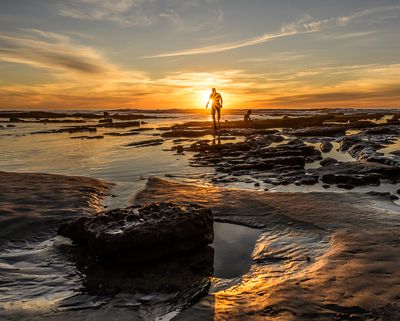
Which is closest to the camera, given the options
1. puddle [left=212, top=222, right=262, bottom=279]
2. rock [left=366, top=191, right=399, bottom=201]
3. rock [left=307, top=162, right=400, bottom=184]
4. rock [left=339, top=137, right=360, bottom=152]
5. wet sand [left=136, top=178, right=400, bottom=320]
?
wet sand [left=136, top=178, right=400, bottom=320]

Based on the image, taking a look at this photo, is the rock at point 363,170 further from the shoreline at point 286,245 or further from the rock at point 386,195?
the shoreline at point 286,245

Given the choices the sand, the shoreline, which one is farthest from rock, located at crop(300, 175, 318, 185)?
the sand

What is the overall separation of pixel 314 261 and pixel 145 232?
2.69m

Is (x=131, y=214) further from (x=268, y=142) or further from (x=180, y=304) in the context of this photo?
(x=268, y=142)

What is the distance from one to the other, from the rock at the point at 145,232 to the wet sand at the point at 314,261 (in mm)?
1132

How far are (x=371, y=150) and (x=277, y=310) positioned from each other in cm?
1672

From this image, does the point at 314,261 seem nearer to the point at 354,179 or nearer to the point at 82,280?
the point at 82,280

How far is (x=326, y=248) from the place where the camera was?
19.6 ft

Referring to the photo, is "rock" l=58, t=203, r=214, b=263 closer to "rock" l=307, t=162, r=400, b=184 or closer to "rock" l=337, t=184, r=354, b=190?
"rock" l=337, t=184, r=354, b=190

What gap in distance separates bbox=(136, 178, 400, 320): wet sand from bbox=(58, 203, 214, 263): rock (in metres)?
1.13

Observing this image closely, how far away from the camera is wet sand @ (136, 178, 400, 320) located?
4.01 metres

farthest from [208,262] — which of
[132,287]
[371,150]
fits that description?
[371,150]

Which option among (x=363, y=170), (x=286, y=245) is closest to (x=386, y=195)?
(x=363, y=170)

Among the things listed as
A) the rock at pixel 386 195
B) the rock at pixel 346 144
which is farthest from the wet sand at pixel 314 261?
the rock at pixel 346 144
